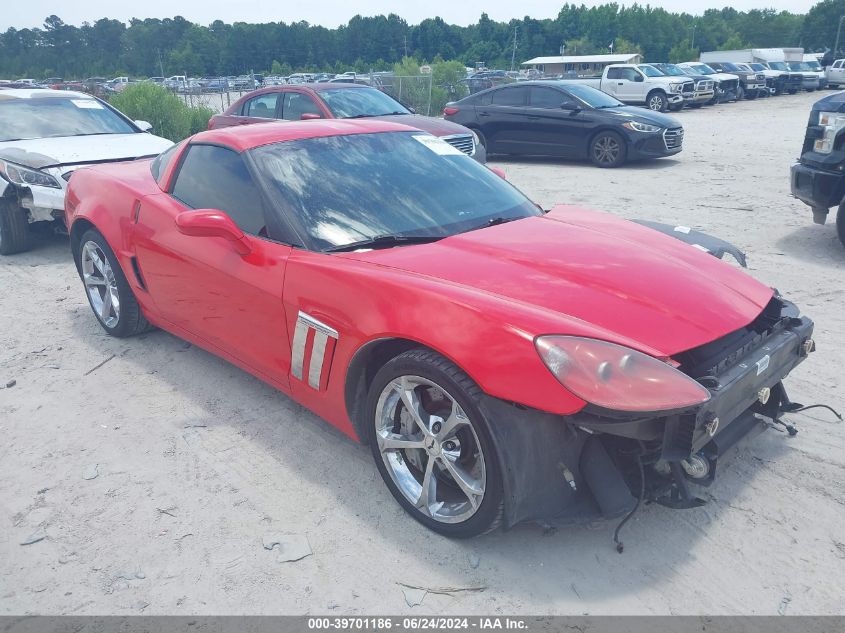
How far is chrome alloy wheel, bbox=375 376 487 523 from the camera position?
2518 mm

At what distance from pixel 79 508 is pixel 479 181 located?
8.46 ft

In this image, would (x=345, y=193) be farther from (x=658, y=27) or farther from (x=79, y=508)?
(x=658, y=27)

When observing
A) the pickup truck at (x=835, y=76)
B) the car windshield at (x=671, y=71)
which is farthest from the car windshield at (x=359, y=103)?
the pickup truck at (x=835, y=76)

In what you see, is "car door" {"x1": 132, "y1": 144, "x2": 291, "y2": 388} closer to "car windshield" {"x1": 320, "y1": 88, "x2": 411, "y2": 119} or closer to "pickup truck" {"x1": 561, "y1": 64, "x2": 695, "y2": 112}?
"car windshield" {"x1": 320, "y1": 88, "x2": 411, "y2": 119}

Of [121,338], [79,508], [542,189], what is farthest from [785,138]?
[79,508]

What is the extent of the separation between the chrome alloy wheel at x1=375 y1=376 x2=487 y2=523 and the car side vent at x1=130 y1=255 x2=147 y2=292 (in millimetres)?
2231

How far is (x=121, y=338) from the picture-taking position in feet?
15.9

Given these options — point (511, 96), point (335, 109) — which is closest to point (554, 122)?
point (511, 96)

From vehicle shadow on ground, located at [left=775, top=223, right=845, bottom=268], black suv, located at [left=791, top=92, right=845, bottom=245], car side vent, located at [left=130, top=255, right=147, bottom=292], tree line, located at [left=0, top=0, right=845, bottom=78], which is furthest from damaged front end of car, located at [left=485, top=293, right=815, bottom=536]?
tree line, located at [left=0, top=0, right=845, bottom=78]

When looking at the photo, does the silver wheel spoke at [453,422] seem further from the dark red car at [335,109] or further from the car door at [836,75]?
the car door at [836,75]

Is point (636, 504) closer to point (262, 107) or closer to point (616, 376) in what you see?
point (616, 376)

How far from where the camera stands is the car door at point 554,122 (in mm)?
12172

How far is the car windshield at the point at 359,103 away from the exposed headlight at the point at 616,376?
8.03 meters
